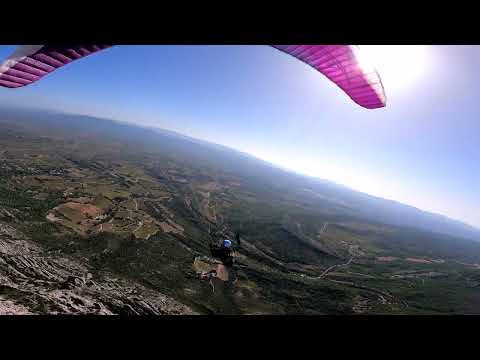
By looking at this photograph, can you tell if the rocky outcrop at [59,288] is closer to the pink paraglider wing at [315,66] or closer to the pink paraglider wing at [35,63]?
the pink paraglider wing at [35,63]

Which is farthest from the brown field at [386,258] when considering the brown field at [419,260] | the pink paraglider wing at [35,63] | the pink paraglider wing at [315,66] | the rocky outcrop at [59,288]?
the pink paraglider wing at [35,63]

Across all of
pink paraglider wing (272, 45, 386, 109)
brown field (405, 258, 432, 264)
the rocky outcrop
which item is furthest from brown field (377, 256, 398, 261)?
pink paraglider wing (272, 45, 386, 109)

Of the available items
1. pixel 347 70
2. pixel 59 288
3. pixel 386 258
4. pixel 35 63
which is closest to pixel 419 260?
pixel 386 258

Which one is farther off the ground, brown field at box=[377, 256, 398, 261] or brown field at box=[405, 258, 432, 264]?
brown field at box=[405, 258, 432, 264]

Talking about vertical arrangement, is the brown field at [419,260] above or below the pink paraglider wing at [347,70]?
below

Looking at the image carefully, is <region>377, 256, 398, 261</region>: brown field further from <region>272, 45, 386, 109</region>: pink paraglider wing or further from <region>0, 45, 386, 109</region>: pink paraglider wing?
<region>0, 45, 386, 109</region>: pink paraglider wing

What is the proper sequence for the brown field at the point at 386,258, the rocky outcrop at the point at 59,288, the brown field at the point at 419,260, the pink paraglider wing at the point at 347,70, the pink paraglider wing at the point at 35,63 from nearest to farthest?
1. the pink paraglider wing at the point at 347,70
2. the pink paraglider wing at the point at 35,63
3. the rocky outcrop at the point at 59,288
4. the brown field at the point at 386,258
5. the brown field at the point at 419,260

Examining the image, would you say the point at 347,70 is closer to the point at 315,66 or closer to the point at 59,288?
the point at 315,66
